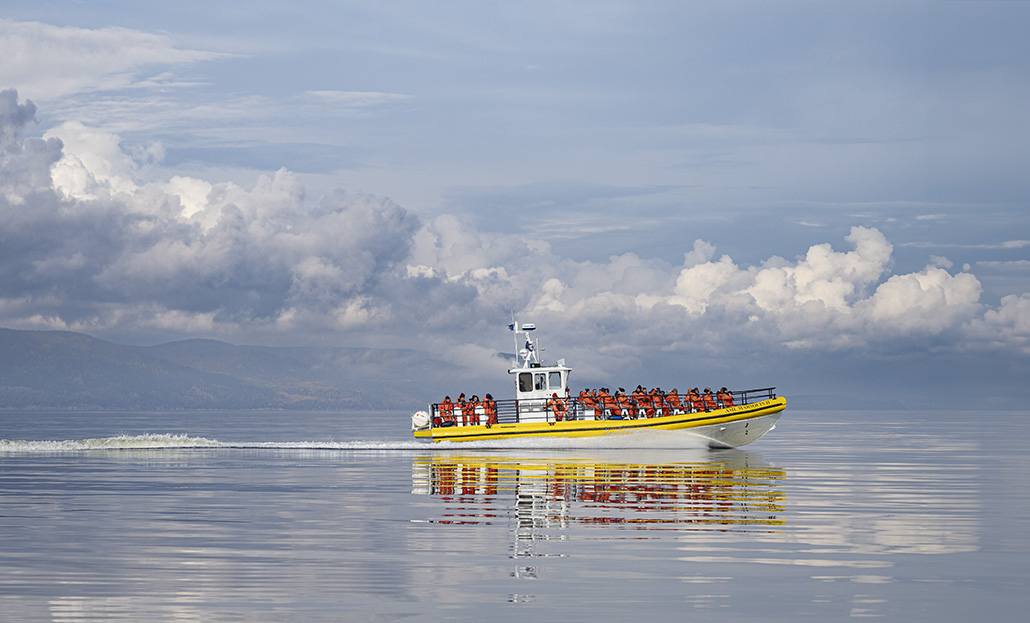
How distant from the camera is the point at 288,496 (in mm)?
26547

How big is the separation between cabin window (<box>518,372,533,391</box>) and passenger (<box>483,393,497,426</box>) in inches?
57.1

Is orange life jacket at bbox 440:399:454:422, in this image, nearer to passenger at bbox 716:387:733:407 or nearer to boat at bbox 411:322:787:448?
boat at bbox 411:322:787:448

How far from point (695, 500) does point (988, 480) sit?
45.7 feet

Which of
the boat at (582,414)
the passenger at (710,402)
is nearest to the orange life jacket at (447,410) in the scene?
the boat at (582,414)

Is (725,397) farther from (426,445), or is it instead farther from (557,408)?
(426,445)

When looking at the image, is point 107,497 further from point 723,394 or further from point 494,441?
point 723,394

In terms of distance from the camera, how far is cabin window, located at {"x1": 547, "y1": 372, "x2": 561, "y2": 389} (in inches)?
2046

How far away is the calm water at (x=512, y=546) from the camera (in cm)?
1266

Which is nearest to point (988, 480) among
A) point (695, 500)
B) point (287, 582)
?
point (695, 500)

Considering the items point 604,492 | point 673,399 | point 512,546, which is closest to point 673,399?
point 673,399

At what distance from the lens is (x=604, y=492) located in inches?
1072

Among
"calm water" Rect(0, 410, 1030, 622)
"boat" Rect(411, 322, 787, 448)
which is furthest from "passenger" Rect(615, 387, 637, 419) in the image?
"calm water" Rect(0, 410, 1030, 622)

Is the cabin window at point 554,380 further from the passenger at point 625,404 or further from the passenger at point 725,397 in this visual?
the passenger at point 725,397

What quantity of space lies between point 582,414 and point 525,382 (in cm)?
326
